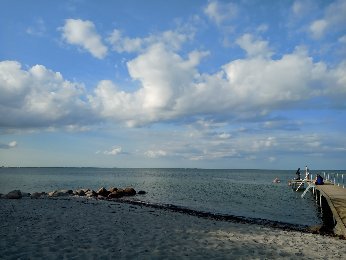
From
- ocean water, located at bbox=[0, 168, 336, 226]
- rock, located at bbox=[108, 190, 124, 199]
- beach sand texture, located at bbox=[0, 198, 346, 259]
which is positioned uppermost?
beach sand texture, located at bbox=[0, 198, 346, 259]

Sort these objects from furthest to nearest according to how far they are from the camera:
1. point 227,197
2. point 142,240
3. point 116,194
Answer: point 227,197, point 116,194, point 142,240

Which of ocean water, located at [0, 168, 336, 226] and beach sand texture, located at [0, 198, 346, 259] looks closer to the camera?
beach sand texture, located at [0, 198, 346, 259]

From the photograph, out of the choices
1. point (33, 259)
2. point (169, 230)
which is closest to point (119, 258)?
point (33, 259)

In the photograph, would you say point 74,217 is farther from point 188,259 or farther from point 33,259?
point 188,259

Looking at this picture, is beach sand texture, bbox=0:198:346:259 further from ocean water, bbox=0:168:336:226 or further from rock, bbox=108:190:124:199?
rock, bbox=108:190:124:199

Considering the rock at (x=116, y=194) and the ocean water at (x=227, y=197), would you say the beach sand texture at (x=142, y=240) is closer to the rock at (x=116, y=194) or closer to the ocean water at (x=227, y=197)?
the ocean water at (x=227, y=197)

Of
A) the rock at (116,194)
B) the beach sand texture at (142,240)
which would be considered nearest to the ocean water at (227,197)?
the rock at (116,194)

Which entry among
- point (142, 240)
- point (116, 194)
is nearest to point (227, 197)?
point (116, 194)

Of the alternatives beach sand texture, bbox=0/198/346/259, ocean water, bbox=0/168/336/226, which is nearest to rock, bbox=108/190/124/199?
ocean water, bbox=0/168/336/226

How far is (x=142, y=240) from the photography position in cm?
1252

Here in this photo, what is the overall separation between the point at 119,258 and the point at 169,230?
506 cm

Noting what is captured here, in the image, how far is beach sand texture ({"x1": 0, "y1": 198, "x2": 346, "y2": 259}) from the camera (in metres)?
10.5

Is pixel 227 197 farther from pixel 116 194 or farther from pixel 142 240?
pixel 142 240

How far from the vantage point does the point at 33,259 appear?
30.8 feet
